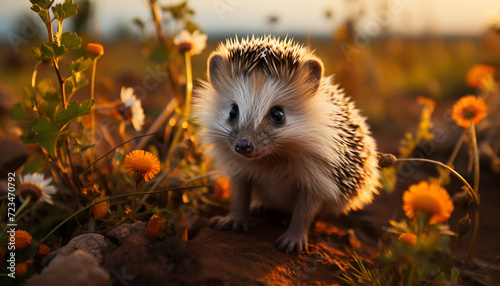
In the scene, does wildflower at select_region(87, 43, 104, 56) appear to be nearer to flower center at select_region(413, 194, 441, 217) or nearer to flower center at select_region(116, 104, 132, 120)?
flower center at select_region(116, 104, 132, 120)

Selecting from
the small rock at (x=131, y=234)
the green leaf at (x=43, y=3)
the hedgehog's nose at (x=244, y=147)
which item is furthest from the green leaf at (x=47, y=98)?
the hedgehog's nose at (x=244, y=147)

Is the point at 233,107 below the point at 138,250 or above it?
above

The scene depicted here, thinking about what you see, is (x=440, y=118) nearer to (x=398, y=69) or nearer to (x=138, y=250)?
(x=398, y=69)

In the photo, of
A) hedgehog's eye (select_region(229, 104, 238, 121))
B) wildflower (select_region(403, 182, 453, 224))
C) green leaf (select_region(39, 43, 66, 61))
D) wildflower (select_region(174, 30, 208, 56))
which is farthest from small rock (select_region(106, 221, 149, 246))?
wildflower (select_region(174, 30, 208, 56))

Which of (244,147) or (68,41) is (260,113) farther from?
(68,41)

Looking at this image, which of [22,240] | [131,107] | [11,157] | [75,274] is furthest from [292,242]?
[11,157]

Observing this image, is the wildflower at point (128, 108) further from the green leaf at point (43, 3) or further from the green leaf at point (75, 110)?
the green leaf at point (43, 3)

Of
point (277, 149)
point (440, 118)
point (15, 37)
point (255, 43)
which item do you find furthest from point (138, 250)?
point (440, 118)
